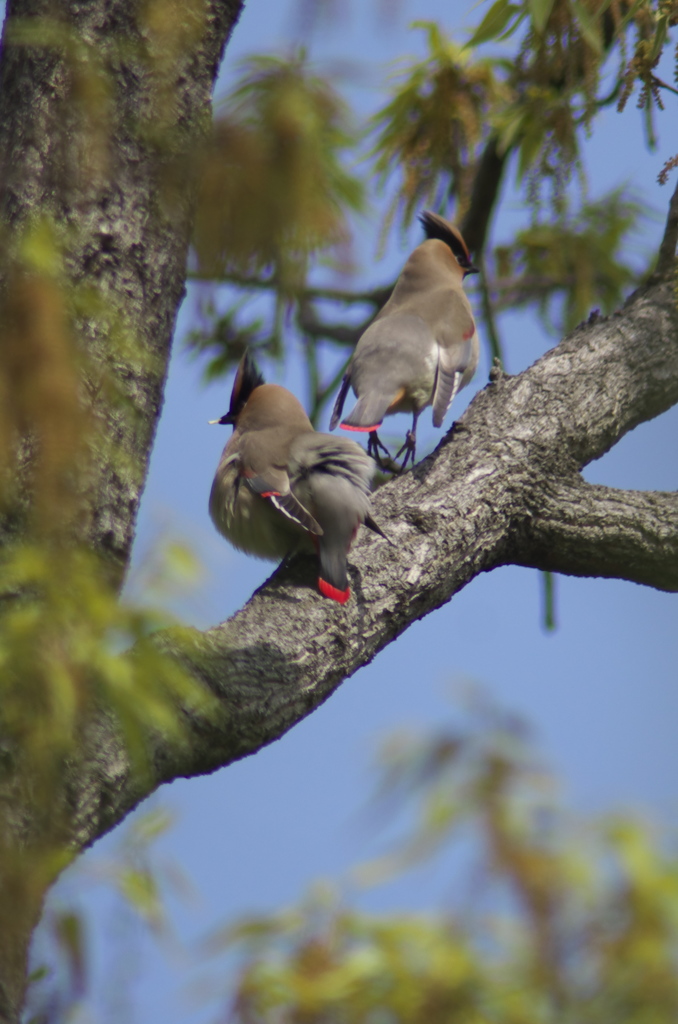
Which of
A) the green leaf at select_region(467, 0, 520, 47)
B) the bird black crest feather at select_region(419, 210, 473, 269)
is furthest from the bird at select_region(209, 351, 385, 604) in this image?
the bird black crest feather at select_region(419, 210, 473, 269)

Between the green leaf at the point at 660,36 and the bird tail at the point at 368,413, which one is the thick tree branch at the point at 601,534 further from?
the green leaf at the point at 660,36

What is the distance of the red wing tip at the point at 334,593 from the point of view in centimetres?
289

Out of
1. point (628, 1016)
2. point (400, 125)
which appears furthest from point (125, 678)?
point (400, 125)

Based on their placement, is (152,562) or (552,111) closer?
(152,562)

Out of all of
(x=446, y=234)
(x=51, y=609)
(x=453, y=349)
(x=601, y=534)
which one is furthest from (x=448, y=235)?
(x=51, y=609)

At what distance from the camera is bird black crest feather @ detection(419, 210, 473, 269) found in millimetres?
5340

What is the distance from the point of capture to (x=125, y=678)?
1.30 m

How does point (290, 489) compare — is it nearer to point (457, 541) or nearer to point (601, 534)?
point (457, 541)

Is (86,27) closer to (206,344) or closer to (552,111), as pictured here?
(552,111)

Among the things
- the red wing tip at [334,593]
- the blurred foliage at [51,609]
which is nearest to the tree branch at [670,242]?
the red wing tip at [334,593]

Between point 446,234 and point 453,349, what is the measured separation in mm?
857

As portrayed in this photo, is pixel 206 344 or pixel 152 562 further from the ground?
pixel 206 344

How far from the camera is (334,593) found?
9.52 ft

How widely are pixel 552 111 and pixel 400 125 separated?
0.86m
